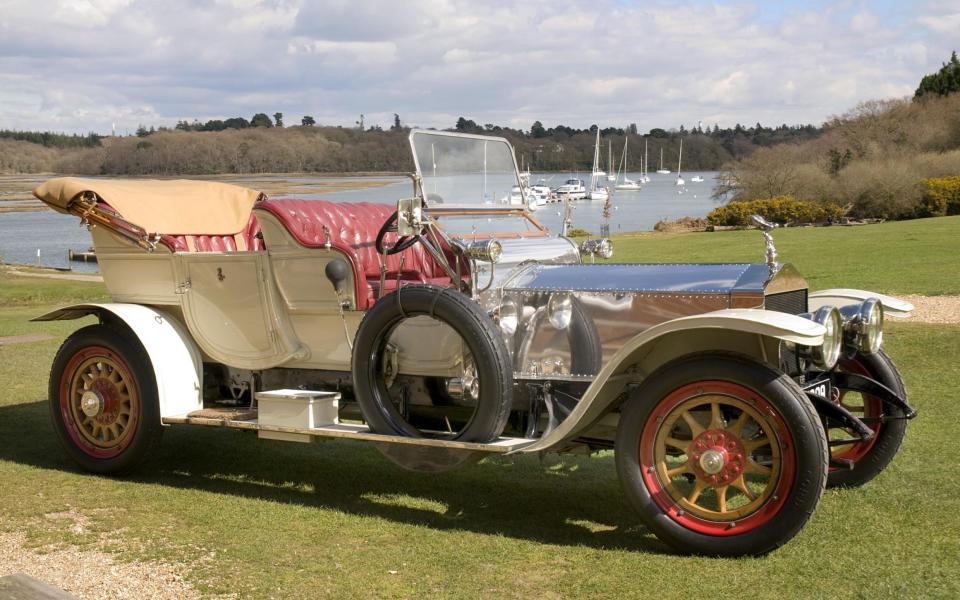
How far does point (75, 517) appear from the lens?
229 inches

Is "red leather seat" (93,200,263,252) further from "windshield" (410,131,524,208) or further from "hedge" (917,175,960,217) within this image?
"hedge" (917,175,960,217)

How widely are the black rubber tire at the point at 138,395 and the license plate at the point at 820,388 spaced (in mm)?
3989

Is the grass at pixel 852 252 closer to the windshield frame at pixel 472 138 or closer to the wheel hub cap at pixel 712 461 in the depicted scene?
the windshield frame at pixel 472 138

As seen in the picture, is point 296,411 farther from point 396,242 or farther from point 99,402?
point 99,402

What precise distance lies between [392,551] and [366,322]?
1271 mm

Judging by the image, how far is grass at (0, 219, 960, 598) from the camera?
4578 millimetres

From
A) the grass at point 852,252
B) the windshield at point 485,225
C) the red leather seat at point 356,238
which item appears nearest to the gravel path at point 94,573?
the red leather seat at point 356,238

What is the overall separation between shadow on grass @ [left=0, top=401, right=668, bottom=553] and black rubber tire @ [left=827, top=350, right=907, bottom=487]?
139 cm

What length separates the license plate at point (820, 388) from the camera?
17.0ft

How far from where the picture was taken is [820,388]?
17.7 ft

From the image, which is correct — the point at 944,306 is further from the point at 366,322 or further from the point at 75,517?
the point at 75,517

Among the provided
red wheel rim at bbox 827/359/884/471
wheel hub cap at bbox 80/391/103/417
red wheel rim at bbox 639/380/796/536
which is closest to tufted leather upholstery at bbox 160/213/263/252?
wheel hub cap at bbox 80/391/103/417

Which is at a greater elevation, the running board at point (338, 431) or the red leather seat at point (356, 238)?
the red leather seat at point (356, 238)

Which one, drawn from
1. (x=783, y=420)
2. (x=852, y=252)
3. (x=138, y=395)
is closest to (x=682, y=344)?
(x=783, y=420)
